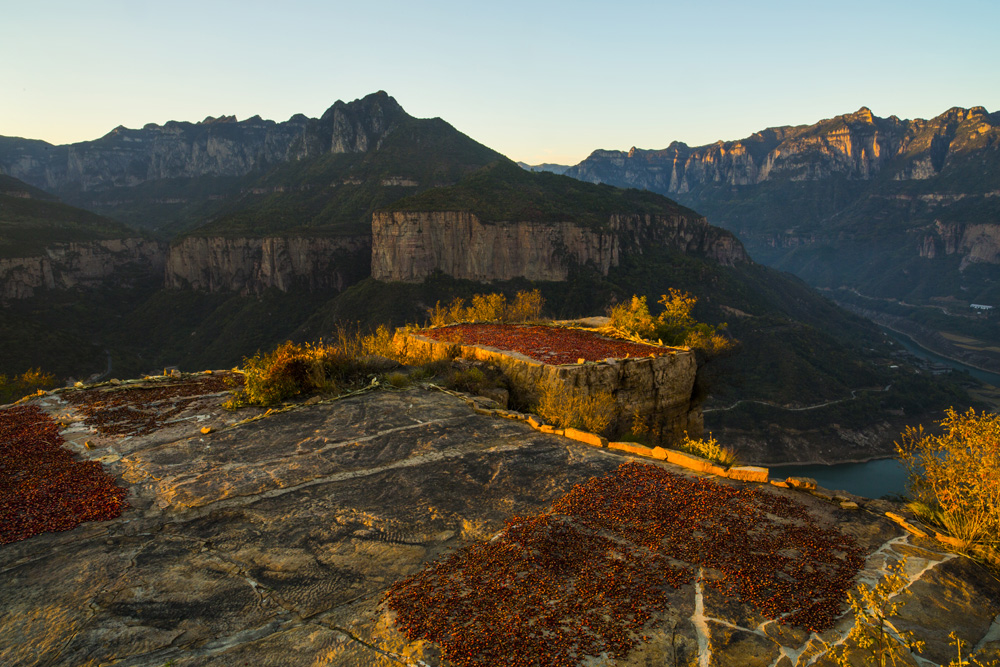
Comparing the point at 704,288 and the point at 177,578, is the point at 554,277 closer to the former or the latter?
the point at 704,288

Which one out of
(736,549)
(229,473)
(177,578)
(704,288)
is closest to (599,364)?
(736,549)

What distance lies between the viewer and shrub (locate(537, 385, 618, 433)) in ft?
37.1

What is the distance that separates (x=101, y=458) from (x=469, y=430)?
6.61 m

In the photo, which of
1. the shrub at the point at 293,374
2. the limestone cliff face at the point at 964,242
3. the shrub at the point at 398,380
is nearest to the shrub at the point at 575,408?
the shrub at the point at 398,380

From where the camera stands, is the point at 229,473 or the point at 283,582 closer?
the point at 283,582

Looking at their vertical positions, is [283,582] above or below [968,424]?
below

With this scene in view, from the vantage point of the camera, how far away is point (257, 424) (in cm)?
1059

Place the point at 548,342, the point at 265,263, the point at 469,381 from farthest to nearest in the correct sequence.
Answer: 1. the point at 265,263
2. the point at 548,342
3. the point at 469,381

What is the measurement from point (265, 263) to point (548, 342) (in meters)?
96.6

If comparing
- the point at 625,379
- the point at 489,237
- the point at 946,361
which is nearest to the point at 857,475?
the point at 625,379

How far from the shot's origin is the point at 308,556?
6152mm

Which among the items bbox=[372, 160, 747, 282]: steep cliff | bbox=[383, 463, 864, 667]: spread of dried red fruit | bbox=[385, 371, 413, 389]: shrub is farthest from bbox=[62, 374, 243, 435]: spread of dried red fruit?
bbox=[372, 160, 747, 282]: steep cliff

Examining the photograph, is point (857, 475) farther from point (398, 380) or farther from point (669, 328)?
point (398, 380)

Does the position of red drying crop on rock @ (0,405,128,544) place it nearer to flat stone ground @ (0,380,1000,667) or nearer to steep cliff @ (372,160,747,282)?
flat stone ground @ (0,380,1000,667)
